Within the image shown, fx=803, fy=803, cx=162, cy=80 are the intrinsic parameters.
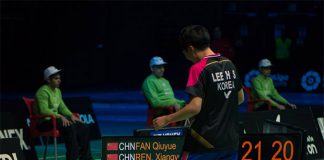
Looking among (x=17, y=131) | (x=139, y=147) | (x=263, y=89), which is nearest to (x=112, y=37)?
(x=263, y=89)

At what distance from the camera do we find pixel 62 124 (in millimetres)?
11055

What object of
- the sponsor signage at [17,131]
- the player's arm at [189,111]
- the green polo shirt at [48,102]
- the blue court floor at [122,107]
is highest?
the player's arm at [189,111]

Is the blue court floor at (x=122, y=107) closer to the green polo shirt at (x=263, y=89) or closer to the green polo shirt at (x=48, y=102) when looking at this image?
the green polo shirt at (x=48, y=102)

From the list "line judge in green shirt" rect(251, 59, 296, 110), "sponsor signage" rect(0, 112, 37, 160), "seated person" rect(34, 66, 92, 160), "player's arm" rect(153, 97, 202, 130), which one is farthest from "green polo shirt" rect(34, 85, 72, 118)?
"player's arm" rect(153, 97, 202, 130)

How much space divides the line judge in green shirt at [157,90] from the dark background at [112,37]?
1213 centimetres

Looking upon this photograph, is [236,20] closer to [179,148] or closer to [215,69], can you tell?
[179,148]

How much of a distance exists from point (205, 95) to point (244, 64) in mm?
19098

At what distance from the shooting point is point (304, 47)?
953 inches

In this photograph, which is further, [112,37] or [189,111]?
[112,37]

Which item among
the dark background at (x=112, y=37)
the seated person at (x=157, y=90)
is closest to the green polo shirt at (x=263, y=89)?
the seated person at (x=157, y=90)

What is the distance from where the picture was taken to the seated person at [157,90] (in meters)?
12.0

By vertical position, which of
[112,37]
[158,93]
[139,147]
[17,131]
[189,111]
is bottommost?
[17,131]

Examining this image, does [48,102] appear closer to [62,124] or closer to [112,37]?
[62,124]

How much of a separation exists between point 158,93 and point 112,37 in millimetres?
15576
